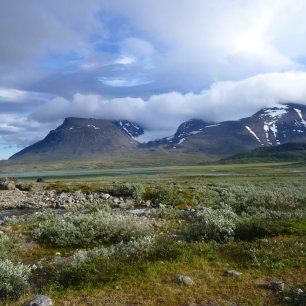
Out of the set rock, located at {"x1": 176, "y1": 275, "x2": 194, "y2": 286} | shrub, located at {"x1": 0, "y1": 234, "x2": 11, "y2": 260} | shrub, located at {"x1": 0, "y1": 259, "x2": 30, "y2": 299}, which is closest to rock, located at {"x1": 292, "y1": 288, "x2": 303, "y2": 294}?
rock, located at {"x1": 176, "y1": 275, "x2": 194, "y2": 286}

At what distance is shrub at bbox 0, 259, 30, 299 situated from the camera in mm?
11391

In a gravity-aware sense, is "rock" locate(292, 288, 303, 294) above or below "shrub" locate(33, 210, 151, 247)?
below

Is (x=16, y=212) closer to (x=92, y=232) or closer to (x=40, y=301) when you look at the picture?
(x=92, y=232)

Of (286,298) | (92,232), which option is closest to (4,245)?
(92,232)

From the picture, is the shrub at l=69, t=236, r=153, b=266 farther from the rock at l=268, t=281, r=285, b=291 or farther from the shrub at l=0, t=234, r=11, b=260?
the rock at l=268, t=281, r=285, b=291

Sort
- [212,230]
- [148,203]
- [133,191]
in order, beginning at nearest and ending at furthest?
1. [212,230]
2. [148,203]
3. [133,191]

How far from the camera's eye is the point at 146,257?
1363cm

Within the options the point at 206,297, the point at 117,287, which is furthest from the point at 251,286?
the point at 117,287

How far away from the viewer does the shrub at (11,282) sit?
11391 mm

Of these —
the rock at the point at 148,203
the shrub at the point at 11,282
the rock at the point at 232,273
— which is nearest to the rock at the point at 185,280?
the rock at the point at 232,273

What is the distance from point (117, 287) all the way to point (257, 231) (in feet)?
26.0

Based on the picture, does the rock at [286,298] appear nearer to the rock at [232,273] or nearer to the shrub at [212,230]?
the rock at [232,273]

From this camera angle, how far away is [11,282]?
1180cm

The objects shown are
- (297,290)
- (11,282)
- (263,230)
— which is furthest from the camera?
(263,230)
